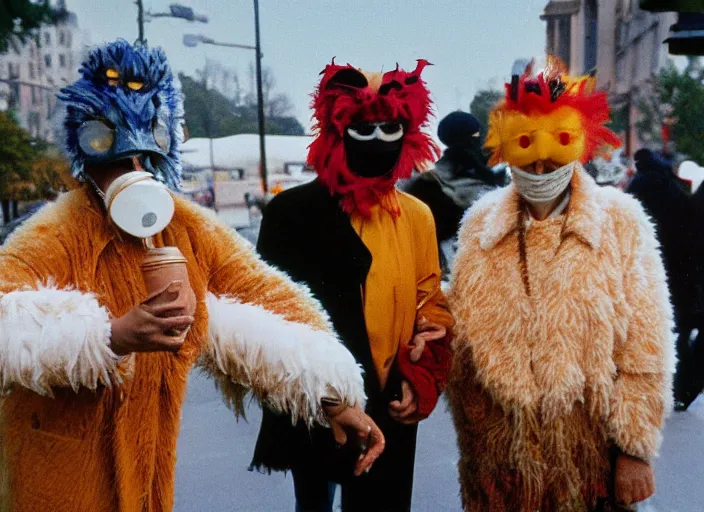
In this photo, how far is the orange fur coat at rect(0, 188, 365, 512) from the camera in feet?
4.58

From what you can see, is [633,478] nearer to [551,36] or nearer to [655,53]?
[551,36]

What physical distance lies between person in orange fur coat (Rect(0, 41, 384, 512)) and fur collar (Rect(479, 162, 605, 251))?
2.24 feet

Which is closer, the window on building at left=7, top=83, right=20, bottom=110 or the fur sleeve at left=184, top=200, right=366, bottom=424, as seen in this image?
the fur sleeve at left=184, top=200, right=366, bottom=424

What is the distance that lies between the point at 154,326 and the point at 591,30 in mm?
5395

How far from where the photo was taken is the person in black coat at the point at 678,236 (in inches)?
177

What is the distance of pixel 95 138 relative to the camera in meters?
1.50

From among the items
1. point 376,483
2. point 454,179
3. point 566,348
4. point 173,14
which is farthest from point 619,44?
point 376,483

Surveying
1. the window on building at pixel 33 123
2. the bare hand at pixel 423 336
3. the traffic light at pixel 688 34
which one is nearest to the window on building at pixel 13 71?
the window on building at pixel 33 123

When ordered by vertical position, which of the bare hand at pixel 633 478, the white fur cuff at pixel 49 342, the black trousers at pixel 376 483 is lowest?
the black trousers at pixel 376 483

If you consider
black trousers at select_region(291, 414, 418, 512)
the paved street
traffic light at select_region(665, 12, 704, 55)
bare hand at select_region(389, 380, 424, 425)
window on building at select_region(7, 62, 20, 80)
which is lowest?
the paved street

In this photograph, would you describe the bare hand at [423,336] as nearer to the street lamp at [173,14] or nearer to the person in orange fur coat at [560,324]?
the person in orange fur coat at [560,324]

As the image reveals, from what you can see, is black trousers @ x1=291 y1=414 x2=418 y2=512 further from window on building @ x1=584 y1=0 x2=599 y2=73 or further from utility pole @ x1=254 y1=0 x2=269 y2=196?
window on building @ x1=584 y1=0 x2=599 y2=73

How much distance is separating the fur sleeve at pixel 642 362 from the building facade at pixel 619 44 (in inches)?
125

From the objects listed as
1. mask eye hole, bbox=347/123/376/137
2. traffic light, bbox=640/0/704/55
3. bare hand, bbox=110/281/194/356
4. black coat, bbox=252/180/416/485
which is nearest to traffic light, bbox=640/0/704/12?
traffic light, bbox=640/0/704/55
